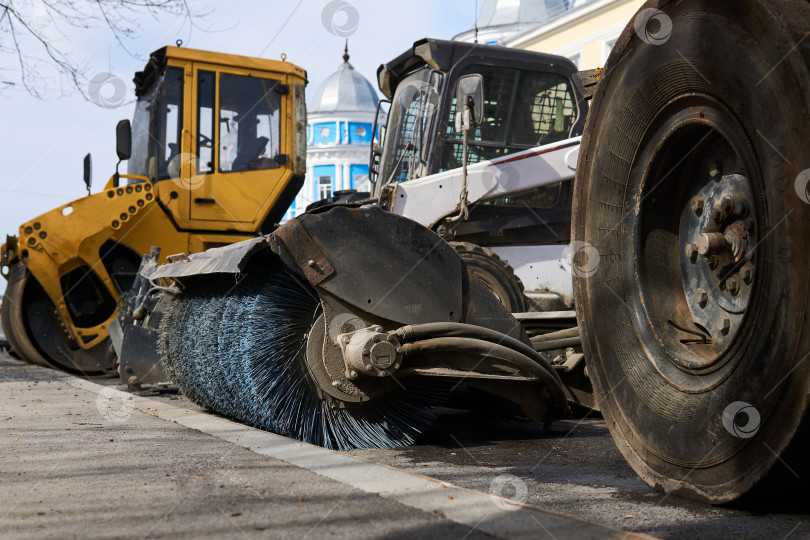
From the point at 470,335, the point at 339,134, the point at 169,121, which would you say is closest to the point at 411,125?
the point at 470,335

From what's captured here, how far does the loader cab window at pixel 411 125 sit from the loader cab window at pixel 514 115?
0.18 meters

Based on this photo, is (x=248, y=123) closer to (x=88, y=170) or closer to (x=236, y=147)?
(x=236, y=147)

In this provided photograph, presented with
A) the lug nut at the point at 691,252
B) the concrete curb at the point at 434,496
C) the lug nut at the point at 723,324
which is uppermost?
the lug nut at the point at 691,252

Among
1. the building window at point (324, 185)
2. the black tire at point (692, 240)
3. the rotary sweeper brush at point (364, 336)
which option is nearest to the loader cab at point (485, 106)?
the rotary sweeper brush at point (364, 336)

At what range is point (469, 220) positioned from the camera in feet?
20.7

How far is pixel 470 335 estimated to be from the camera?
168 inches

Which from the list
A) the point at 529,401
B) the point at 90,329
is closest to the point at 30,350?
the point at 90,329

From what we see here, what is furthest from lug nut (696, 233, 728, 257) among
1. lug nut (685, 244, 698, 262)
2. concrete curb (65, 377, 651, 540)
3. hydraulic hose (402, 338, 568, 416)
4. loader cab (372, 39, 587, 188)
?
loader cab (372, 39, 587, 188)

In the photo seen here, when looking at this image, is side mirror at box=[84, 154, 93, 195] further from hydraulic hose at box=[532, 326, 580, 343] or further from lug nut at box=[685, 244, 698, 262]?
lug nut at box=[685, 244, 698, 262]

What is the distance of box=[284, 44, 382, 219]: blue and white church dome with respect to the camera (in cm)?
5309

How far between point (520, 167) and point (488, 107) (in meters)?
1.04

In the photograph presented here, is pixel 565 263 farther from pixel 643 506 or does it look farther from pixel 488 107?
pixel 643 506

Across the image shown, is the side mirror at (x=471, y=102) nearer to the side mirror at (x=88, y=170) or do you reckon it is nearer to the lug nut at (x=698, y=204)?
the lug nut at (x=698, y=204)

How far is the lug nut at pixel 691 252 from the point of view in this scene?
8.90 ft
